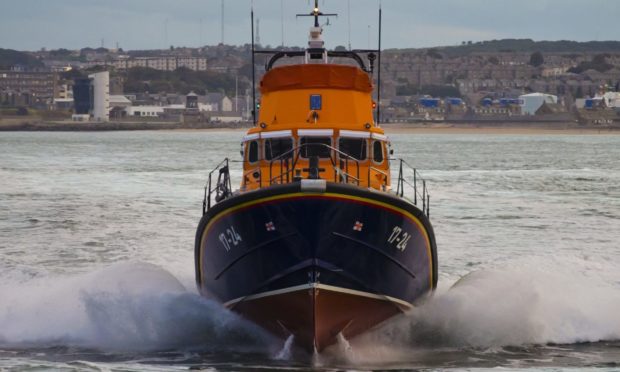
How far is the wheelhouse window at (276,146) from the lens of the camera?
16047 millimetres

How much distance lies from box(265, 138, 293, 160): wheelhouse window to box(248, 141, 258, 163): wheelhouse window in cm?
21

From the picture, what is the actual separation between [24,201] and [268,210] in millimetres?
23861

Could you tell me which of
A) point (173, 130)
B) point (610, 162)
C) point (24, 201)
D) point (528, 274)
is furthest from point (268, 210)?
point (173, 130)

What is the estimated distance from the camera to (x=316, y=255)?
1382cm

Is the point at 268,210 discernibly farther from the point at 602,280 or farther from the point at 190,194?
the point at 190,194

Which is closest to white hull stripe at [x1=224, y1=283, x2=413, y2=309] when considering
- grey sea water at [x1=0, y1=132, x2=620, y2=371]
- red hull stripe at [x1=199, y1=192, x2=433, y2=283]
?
grey sea water at [x1=0, y1=132, x2=620, y2=371]

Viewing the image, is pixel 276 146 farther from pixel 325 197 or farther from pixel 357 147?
pixel 325 197

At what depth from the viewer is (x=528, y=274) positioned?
1858cm

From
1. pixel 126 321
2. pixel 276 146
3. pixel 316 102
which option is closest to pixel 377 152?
pixel 316 102

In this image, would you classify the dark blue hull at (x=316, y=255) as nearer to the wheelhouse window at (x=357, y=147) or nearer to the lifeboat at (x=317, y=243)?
the lifeboat at (x=317, y=243)

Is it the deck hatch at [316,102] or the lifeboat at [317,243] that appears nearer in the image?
the lifeboat at [317,243]

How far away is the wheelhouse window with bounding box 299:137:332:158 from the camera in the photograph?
1594 cm

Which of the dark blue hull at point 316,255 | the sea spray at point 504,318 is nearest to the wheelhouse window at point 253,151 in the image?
the dark blue hull at point 316,255

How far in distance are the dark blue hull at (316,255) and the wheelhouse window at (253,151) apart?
1.72 meters
